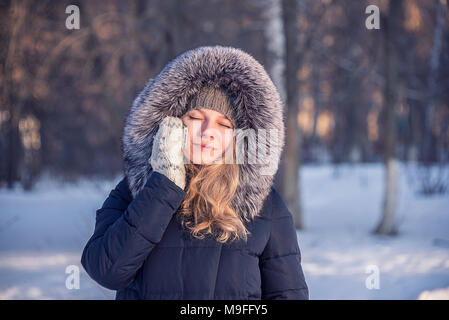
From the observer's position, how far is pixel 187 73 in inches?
76.9

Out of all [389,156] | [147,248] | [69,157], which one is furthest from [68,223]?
[69,157]

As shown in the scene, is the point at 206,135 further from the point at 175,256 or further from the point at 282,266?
the point at 282,266

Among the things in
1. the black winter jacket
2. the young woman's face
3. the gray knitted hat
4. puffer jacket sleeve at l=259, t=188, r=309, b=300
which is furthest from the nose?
puffer jacket sleeve at l=259, t=188, r=309, b=300

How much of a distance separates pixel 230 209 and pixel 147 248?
45cm

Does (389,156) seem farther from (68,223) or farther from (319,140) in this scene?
(319,140)

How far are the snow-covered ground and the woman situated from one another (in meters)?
2.23

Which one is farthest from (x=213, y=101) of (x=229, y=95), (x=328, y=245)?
(x=328, y=245)

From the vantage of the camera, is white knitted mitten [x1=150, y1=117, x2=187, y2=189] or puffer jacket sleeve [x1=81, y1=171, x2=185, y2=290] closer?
puffer jacket sleeve [x1=81, y1=171, x2=185, y2=290]

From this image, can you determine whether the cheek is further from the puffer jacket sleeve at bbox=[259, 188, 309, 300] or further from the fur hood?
the puffer jacket sleeve at bbox=[259, 188, 309, 300]

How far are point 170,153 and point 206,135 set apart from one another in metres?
0.19

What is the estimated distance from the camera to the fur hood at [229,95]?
1935 millimetres

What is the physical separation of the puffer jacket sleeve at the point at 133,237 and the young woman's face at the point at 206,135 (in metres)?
0.22

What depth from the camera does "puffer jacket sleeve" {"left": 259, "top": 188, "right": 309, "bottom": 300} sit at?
1.74 metres

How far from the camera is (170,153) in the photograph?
1672mm
